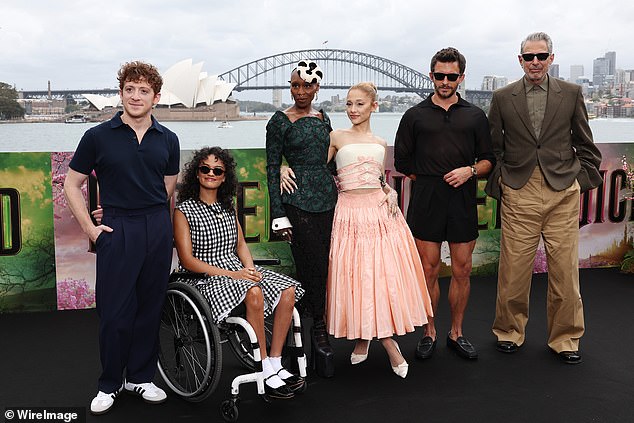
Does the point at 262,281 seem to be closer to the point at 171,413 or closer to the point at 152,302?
the point at 152,302

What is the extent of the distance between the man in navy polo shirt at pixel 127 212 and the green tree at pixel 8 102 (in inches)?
1147

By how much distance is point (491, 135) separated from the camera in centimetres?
359

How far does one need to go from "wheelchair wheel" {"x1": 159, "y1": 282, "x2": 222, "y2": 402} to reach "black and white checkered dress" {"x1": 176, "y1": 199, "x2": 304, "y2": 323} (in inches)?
3.4

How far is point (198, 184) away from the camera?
3105mm

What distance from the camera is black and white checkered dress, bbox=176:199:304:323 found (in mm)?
2791

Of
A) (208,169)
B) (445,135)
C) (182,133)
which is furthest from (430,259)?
(182,133)

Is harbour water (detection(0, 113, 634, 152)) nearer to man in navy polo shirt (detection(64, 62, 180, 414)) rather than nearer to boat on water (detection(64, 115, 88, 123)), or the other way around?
boat on water (detection(64, 115, 88, 123))

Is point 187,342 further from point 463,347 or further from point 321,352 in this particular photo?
point 463,347

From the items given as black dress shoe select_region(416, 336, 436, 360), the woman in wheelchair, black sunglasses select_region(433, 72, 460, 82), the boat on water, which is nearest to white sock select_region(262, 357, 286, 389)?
the woman in wheelchair

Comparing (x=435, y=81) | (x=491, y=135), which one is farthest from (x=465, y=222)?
(x=435, y=81)

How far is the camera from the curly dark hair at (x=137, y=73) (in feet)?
8.93

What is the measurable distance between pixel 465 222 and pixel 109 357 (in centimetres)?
182

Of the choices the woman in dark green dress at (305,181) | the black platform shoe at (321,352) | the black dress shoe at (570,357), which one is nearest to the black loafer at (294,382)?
the black platform shoe at (321,352)

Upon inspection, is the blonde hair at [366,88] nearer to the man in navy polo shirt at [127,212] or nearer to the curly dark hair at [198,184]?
the curly dark hair at [198,184]
